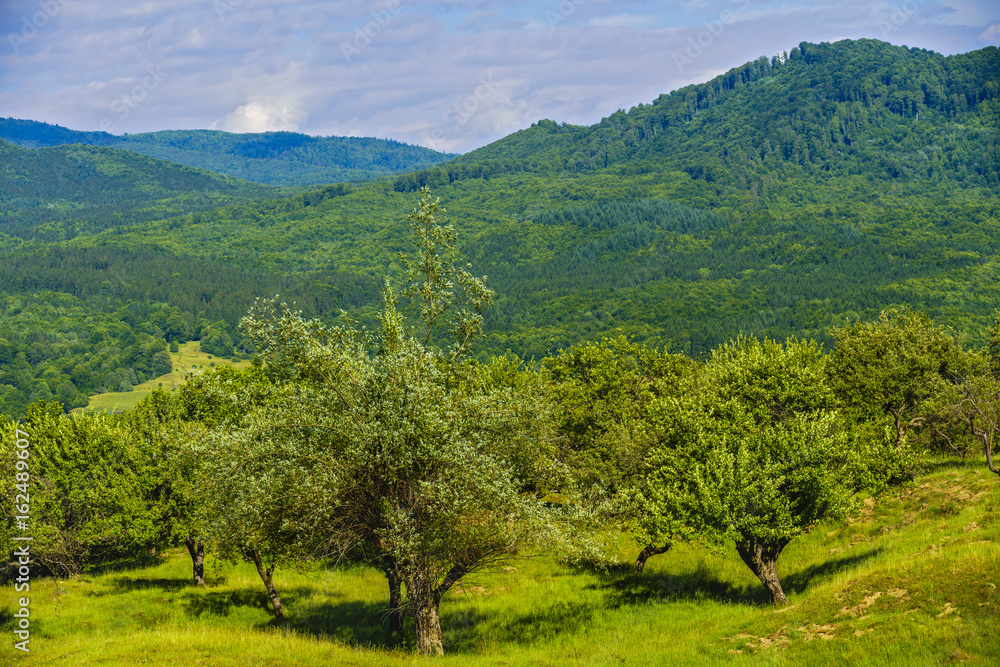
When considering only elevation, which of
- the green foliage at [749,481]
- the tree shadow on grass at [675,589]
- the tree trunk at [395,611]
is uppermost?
the green foliage at [749,481]

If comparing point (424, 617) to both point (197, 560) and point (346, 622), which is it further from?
point (197, 560)

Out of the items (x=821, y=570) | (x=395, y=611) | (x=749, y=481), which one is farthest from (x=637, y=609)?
(x=395, y=611)

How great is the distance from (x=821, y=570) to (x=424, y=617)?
72.2 ft

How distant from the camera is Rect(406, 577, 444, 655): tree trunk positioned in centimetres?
2700

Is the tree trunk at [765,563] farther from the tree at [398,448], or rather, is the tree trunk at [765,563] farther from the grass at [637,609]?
the tree at [398,448]

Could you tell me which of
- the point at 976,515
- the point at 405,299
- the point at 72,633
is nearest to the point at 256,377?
the point at 72,633

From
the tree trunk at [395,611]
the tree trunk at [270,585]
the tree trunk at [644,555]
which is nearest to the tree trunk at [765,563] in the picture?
the tree trunk at [644,555]

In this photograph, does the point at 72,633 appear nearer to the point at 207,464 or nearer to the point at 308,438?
the point at 207,464

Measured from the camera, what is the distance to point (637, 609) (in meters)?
34.8

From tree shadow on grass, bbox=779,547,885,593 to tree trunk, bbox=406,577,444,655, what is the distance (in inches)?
→ 753

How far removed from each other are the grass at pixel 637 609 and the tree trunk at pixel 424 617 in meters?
1.02

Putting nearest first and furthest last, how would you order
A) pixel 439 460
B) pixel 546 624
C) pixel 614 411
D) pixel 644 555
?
pixel 439 460
pixel 546 624
pixel 644 555
pixel 614 411

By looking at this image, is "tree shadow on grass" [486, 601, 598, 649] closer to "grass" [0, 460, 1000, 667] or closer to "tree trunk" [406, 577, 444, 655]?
"grass" [0, 460, 1000, 667]

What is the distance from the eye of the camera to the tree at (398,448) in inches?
963
